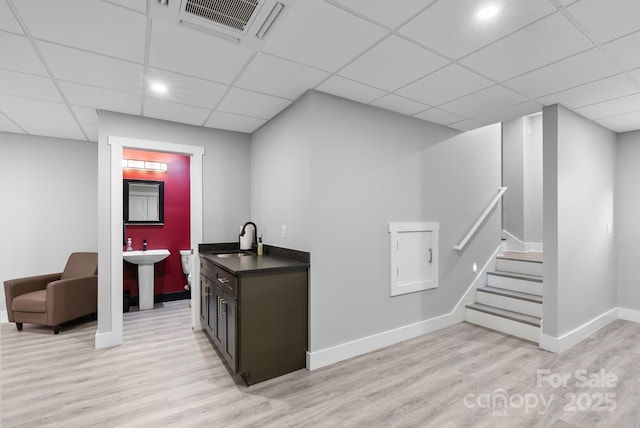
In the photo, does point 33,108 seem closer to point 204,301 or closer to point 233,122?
point 233,122

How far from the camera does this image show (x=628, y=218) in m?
3.93

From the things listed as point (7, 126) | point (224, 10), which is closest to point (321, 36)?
point (224, 10)

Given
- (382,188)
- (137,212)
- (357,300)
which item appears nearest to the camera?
(357,300)

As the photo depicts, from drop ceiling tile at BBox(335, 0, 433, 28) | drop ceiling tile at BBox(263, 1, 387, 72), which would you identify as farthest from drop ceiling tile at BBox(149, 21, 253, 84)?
drop ceiling tile at BBox(335, 0, 433, 28)

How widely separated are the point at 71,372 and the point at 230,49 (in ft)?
9.81

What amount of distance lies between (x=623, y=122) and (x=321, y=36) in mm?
3848

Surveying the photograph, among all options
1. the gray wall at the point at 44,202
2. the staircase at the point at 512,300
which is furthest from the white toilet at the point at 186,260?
the staircase at the point at 512,300

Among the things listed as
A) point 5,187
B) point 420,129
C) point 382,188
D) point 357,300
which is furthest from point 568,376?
point 5,187

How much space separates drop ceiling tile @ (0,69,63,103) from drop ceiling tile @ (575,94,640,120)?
502 centimetres

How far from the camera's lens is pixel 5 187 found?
13.6 feet

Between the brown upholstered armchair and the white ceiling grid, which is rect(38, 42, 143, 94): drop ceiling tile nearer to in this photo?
the white ceiling grid

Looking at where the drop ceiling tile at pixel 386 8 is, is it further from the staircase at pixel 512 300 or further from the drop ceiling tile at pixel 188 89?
the staircase at pixel 512 300

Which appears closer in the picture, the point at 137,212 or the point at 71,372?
the point at 71,372

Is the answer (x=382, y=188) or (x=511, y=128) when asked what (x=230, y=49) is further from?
(x=511, y=128)
